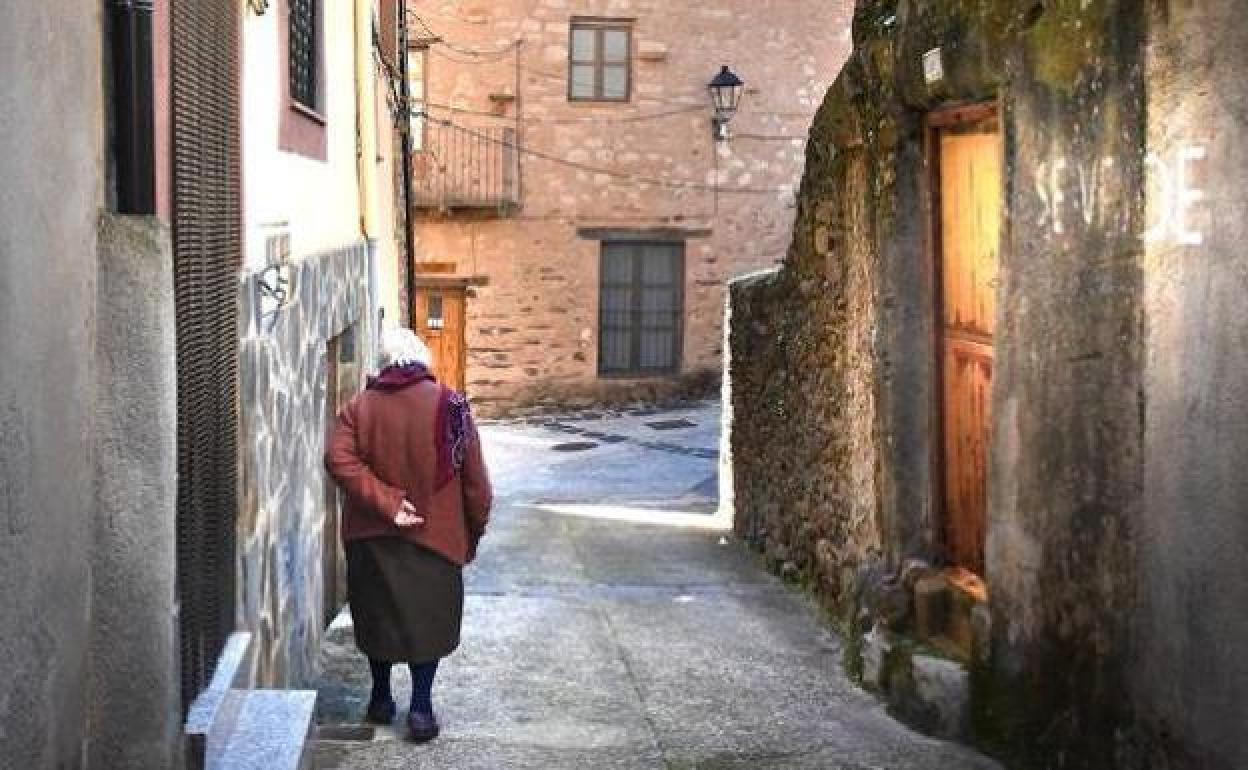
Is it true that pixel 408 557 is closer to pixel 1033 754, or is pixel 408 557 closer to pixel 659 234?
pixel 1033 754

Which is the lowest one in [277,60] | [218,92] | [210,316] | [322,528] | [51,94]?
[322,528]

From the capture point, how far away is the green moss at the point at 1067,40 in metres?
4.72

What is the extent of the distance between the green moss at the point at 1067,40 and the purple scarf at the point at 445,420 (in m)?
2.24

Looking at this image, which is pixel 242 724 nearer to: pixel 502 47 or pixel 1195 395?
pixel 1195 395

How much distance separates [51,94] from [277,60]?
3.48 meters

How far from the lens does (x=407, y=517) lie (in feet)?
17.5

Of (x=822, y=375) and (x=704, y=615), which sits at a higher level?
(x=822, y=375)

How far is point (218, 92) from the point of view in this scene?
14.1ft

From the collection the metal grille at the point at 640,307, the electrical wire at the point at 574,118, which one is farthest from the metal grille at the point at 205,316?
the metal grille at the point at 640,307

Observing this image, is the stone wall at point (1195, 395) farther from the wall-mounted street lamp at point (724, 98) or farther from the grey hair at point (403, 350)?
the wall-mounted street lamp at point (724, 98)

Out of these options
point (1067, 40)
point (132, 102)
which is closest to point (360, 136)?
point (1067, 40)

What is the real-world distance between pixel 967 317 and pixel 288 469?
2724 millimetres

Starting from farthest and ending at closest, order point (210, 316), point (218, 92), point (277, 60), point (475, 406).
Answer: point (475, 406) < point (277, 60) < point (218, 92) < point (210, 316)

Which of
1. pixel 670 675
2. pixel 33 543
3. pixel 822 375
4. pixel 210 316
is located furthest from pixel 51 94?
pixel 822 375
